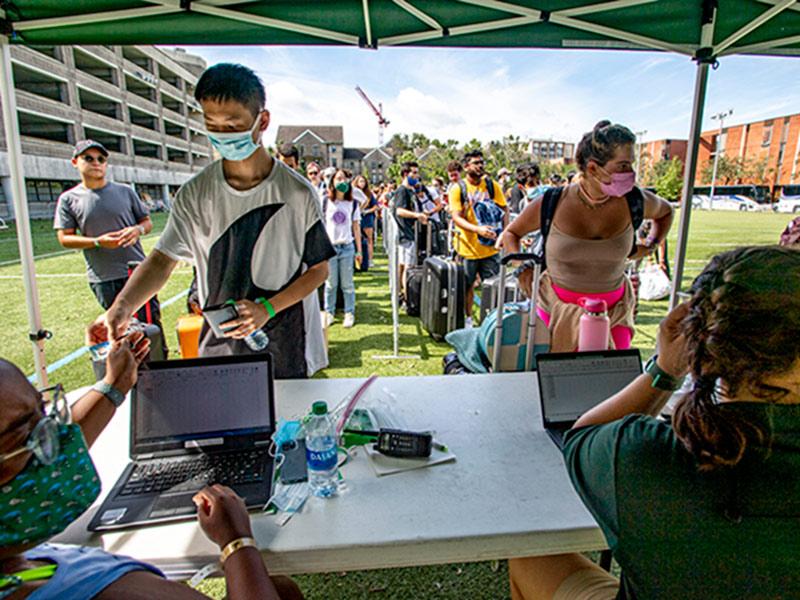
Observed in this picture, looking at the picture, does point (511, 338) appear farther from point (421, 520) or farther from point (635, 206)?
point (421, 520)

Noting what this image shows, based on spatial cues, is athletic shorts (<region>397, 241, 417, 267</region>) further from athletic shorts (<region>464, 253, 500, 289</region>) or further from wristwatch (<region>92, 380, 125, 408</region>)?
wristwatch (<region>92, 380, 125, 408</region>)

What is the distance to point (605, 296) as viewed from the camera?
88.0 inches

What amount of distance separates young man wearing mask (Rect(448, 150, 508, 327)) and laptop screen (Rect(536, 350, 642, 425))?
124 inches

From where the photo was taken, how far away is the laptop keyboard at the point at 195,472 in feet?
4.00

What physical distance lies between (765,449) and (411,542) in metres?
0.73

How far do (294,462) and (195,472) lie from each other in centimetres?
28

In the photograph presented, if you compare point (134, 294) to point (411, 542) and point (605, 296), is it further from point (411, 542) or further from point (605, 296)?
point (605, 296)

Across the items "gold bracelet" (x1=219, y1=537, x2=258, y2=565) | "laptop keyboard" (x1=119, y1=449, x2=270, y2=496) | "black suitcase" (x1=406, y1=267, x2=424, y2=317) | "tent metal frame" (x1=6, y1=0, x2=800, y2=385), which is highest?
"tent metal frame" (x1=6, y1=0, x2=800, y2=385)

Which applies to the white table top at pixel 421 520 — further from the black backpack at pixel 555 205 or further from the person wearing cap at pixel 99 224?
the person wearing cap at pixel 99 224

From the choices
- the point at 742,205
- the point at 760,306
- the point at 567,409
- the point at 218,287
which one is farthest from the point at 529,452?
the point at 742,205

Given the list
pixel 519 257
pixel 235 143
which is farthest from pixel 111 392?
pixel 519 257

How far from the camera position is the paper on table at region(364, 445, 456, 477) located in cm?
132

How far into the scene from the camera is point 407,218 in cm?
646

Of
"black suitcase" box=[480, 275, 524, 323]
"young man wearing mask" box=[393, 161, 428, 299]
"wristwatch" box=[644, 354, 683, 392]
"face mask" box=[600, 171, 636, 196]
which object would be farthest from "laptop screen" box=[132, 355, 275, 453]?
"young man wearing mask" box=[393, 161, 428, 299]
